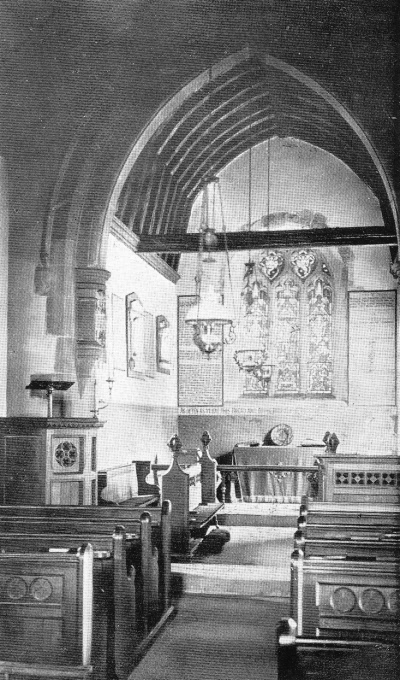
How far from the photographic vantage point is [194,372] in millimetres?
12828

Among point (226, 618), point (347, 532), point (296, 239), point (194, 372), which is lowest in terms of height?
point (226, 618)

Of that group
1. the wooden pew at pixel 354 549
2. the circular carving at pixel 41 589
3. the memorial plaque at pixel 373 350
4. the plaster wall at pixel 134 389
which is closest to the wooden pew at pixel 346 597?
the wooden pew at pixel 354 549

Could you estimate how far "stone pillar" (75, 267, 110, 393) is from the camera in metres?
7.61

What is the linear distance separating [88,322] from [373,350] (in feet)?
20.1

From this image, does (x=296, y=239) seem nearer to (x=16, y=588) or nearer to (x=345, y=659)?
(x=16, y=588)

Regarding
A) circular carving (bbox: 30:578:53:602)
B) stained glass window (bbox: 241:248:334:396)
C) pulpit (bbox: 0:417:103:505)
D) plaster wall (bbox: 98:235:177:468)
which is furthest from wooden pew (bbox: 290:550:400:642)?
stained glass window (bbox: 241:248:334:396)

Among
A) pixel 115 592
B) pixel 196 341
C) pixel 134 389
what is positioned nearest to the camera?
pixel 115 592

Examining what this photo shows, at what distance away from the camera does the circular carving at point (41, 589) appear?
3.21 meters

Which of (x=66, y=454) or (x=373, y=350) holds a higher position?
(x=373, y=350)

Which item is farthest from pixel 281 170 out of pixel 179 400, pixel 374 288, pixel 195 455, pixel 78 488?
pixel 78 488

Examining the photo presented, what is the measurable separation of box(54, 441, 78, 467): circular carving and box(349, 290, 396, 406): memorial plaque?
6.70 m

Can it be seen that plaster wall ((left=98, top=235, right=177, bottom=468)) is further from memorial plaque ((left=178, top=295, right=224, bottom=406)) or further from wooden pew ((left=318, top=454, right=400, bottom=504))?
wooden pew ((left=318, top=454, right=400, bottom=504))

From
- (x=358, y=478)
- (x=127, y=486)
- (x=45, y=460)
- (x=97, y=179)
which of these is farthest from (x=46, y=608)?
(x=127, y=486)

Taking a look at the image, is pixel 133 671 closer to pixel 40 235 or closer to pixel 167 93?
pixel 40 235
